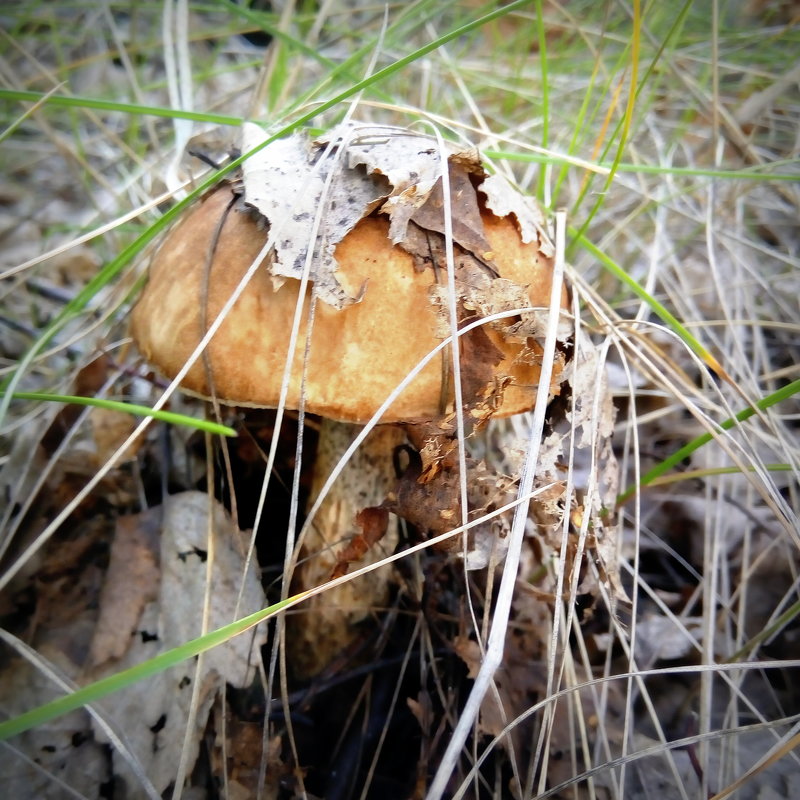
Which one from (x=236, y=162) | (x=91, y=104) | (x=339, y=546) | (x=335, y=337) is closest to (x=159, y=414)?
(x=335, y=337)

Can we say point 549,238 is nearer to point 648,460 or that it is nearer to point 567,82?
point 648,460

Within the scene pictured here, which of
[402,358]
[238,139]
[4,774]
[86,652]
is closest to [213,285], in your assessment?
[402,358]

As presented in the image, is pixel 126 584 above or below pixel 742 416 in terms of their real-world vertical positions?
below

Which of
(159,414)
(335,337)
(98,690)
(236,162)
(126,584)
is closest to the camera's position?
(98,690)

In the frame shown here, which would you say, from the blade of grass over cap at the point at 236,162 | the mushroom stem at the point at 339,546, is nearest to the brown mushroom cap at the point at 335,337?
the blade of grass over cap at the point at 236,162

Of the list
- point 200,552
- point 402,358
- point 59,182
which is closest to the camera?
point 402,358

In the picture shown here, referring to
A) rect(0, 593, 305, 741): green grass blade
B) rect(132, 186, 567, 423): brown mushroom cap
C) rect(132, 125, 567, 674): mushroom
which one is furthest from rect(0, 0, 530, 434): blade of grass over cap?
rect(0, 593, 305, 741): green grass blade

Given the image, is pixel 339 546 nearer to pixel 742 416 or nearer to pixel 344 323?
pixel 344 323
